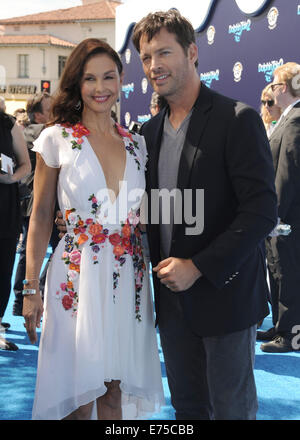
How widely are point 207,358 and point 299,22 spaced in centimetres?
569

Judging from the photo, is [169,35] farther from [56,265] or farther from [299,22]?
[299,22]

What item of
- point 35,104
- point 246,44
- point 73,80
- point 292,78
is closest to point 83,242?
point 73,80

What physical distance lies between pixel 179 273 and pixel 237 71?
689 centimetres

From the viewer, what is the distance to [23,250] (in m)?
5.03

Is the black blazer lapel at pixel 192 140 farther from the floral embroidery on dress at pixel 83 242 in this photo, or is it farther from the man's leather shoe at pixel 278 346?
the man's leather shoe at pixel 278 346

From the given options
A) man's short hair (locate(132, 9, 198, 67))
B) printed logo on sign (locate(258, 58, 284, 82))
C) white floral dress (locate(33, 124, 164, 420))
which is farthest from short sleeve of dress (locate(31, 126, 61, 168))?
printed logo on sign (locate(258, 58, 284, 82))

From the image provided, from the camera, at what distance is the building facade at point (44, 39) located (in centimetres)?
3903

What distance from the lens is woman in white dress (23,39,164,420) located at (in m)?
Answer: 2.07

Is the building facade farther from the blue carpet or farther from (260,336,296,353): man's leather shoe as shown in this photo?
(260,336,296,353): man's leather shoe

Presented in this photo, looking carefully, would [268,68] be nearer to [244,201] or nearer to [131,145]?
[131,145]

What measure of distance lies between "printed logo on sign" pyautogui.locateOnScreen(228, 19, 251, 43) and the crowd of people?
6102 millimetres

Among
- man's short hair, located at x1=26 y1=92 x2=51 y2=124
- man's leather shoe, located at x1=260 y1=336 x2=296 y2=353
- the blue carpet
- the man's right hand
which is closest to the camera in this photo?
the man's right hand

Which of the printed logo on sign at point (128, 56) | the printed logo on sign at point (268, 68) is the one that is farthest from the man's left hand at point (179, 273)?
the printed logo on sign at point (128, 56)

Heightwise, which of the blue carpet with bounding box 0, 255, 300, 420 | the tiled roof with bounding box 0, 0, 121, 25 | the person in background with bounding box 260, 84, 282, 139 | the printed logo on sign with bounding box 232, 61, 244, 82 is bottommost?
the blue carpet with bounding box 0, 255, 300, 420
